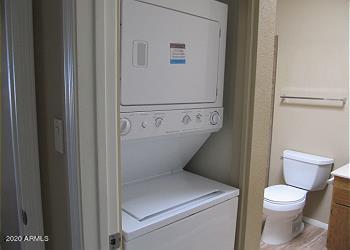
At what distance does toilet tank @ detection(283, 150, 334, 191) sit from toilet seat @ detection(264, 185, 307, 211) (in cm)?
13

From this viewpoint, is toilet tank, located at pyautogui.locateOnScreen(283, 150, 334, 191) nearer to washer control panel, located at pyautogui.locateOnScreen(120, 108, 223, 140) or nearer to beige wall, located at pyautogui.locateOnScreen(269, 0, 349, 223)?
beige wall, located at pyautogui.locateOnScreen(269, 0, 349, 223)

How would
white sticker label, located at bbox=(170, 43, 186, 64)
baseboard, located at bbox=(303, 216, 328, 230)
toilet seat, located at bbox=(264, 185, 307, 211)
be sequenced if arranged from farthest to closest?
baseboard, located at bbox=(303, 216, 328, 230), toilet seat, located at bbox=(264, 185, 307, 211), white sticker label, located at bbox=(170, 43, 186, 64)

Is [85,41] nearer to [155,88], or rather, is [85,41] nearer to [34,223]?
[155,88]

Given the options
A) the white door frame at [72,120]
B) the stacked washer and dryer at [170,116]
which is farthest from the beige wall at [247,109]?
the white door frame at [72,120]

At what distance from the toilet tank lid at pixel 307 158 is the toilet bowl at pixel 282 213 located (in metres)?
0.29

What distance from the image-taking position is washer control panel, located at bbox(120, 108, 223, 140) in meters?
1.08

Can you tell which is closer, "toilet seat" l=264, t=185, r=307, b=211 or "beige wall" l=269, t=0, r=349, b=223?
"toilet seat" l=264, t=185, r=307, b=211

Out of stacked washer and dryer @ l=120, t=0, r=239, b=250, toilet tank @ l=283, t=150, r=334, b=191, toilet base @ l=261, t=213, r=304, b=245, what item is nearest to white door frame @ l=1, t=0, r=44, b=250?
stacked washer and dryer @ l=120, t=0, r=239, b=250

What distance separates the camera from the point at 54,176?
1036mm

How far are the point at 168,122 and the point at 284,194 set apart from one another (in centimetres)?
180

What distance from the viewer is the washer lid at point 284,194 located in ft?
7.95

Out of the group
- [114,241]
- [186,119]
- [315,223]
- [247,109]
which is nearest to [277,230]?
[315,223]

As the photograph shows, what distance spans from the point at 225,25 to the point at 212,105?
1.26ft

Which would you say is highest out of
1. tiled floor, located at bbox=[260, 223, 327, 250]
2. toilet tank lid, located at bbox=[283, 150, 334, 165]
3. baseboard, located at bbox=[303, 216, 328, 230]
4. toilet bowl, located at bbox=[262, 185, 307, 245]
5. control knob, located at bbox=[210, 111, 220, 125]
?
control knob, located at bbox=[210, 111, 220, 125]
